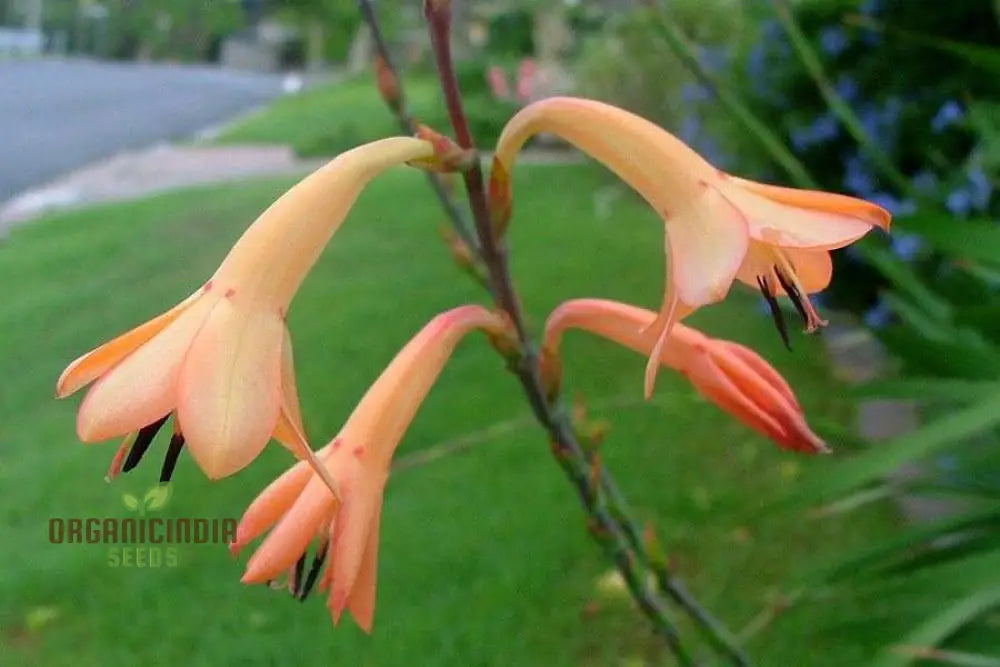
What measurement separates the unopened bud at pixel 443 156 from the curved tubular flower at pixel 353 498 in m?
0.11

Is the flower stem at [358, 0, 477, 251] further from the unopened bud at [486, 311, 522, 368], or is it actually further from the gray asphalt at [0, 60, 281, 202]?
the gray asphalt at [0, 60, 281, 202]

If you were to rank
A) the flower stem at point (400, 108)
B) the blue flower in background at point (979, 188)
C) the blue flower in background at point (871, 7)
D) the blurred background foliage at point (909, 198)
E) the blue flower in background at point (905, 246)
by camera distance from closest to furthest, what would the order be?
the flower stem at point (400, 108) < the blurred background foliage at point (909, 198) < the blue flower in background at point (979, 188) < the blue flower in background at point (905, 246) < the blue flower in background at point (871, 7)

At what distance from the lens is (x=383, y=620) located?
199 cm

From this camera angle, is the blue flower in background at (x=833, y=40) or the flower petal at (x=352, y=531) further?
the blue flower in background at (x=833, y=40)

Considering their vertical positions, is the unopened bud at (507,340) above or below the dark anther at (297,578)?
above

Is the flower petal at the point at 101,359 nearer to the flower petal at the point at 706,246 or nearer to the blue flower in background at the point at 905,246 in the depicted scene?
the flower petal at the point at 706,246

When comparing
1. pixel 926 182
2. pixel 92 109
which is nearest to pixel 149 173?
pixel 92 109

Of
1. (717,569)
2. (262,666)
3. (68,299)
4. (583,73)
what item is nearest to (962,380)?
(717,569)

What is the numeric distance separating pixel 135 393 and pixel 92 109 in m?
11.9

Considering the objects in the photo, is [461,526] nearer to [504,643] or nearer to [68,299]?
[504,643]

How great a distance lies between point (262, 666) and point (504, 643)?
1.56 ft

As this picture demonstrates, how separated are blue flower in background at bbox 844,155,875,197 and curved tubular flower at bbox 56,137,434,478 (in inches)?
103

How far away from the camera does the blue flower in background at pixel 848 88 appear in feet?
9.93

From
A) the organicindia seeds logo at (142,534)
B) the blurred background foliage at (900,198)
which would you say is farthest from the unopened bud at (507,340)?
the organicindia seeds logo at (142,534)
